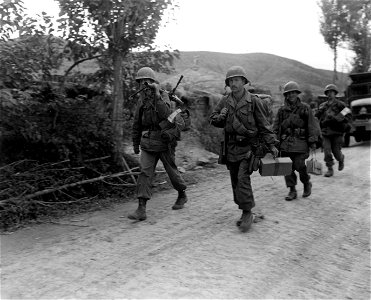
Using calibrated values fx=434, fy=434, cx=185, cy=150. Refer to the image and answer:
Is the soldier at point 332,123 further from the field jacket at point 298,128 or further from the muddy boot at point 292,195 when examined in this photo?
the field jacket at point 298,128

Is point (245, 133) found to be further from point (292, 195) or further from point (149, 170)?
point (292, 195)

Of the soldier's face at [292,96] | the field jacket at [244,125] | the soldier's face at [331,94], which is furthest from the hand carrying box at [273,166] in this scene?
the soldier's face at [331,94]

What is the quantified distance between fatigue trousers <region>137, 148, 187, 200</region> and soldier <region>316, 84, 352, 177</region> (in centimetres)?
478

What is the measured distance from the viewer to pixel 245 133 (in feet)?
18.2

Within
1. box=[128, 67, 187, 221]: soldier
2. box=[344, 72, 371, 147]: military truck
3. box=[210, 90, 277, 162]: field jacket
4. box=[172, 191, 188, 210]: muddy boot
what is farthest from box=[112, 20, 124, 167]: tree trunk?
box=[344, 72, 371, 147]: military truck

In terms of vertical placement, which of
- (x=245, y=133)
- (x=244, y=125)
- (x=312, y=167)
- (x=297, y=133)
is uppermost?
(x=244, y=125)

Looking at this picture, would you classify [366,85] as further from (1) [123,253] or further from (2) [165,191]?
(1) [123,253]

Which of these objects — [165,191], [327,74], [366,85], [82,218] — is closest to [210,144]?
[165,191]

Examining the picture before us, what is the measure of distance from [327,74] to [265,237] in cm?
2834

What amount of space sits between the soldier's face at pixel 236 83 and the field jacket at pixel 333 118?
5.03 meters

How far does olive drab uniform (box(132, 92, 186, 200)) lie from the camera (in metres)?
6.08

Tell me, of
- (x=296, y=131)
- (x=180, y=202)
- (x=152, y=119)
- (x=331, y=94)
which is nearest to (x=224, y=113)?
(x=152, y=119)

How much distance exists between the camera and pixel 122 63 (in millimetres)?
8023

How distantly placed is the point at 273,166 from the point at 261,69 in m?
21.1
